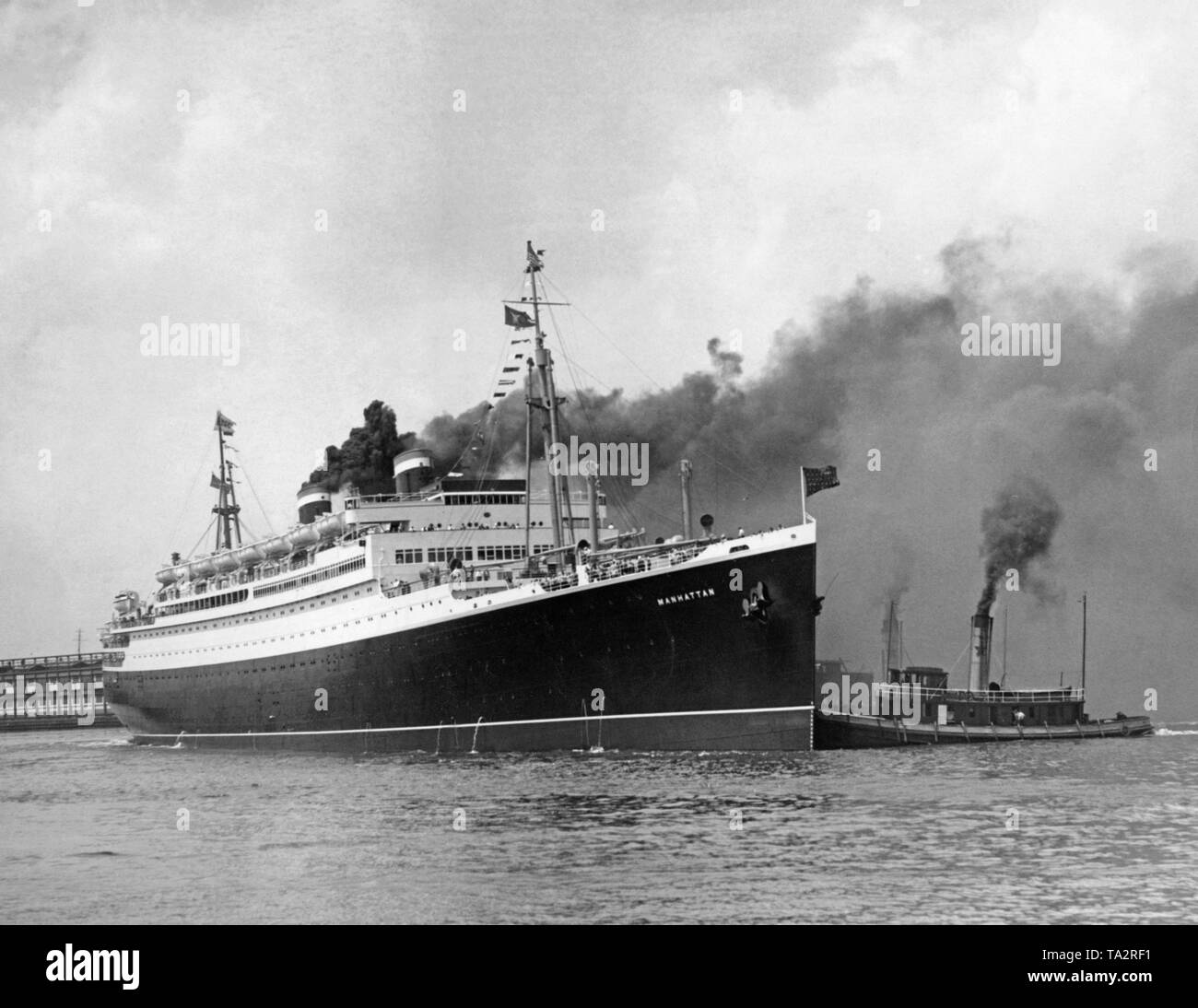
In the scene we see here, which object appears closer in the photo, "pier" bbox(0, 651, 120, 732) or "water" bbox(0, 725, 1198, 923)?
"water" bbox(0, 725, 1198, 923)

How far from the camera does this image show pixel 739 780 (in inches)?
1184

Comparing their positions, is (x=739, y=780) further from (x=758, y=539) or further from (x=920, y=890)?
(x=920, y=890)

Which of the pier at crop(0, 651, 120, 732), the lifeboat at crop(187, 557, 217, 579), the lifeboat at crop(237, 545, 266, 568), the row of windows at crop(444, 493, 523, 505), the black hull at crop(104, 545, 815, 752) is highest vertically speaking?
the row of windows at crop(444, 493, 523, 505)

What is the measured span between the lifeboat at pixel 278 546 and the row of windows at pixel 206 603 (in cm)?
174

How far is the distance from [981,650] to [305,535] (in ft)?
81.1

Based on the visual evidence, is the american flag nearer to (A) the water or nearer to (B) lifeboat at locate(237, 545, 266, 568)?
(A) the water

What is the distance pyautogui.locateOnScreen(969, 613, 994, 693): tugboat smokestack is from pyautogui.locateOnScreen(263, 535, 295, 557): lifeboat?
82.4 feet

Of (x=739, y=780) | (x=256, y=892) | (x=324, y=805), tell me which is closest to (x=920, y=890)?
(x=256, y=892)

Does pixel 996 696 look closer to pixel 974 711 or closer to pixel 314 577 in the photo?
pixel 974 711

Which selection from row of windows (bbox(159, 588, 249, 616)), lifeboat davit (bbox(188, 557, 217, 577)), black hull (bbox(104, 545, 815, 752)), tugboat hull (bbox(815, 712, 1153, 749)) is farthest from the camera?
lifeboat davit (bbox(188, 557, 217, 577))

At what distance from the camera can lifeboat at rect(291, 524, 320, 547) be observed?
51.7 metres

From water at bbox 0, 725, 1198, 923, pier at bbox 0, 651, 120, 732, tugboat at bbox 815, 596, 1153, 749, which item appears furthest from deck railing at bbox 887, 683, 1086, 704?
pier at bbox 0, 651, 120, 732

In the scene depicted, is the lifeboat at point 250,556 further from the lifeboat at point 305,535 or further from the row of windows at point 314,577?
the lifeboat at point 305,535
